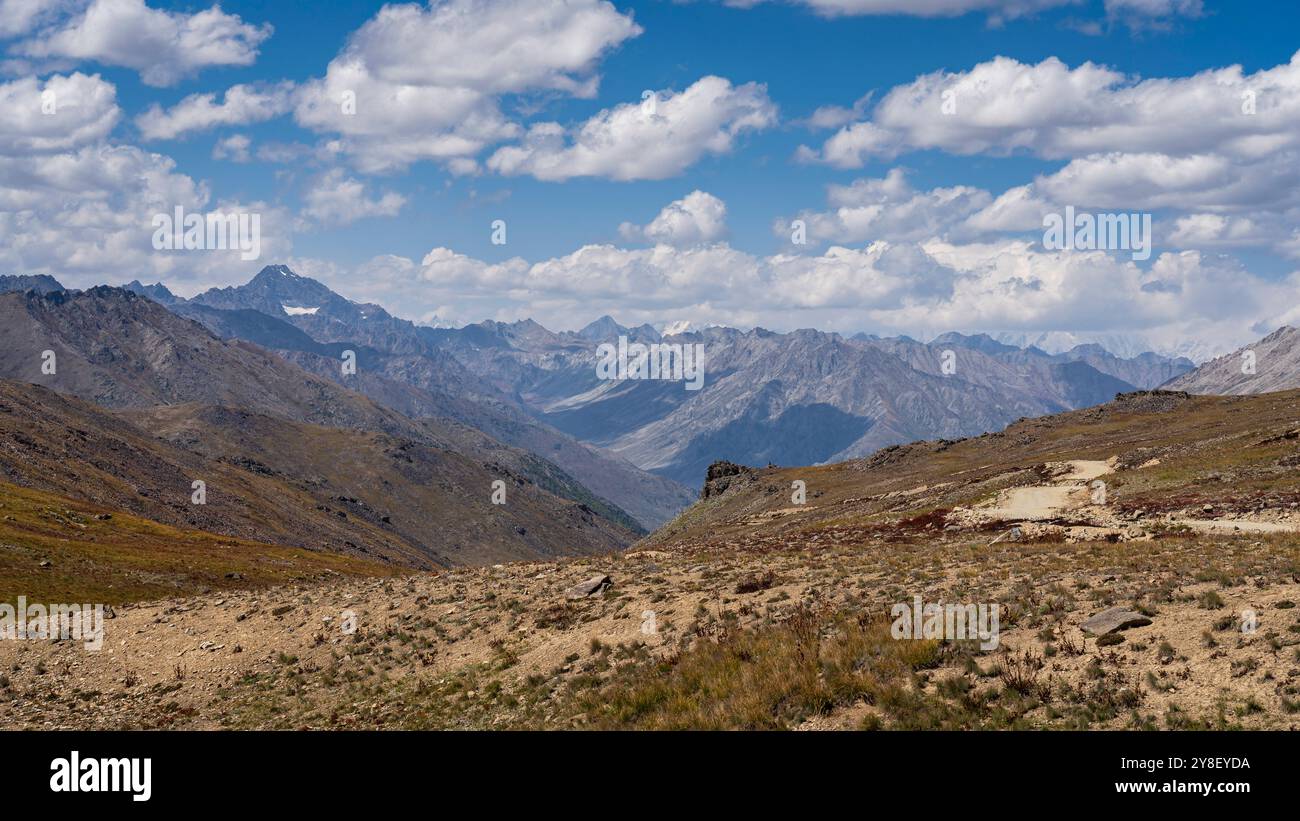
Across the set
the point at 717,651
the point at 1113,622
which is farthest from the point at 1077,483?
the point at 717,651

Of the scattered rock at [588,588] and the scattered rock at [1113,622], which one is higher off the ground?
the scattered rock at [1113,622]

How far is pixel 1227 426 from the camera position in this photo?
96438mm

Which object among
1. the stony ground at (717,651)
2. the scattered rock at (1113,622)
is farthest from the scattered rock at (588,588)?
the scattered rock at (1113,622)

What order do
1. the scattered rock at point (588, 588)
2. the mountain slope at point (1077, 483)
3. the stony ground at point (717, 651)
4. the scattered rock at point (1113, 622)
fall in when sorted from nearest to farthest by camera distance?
1. the stony ground at point (717, 651)
2. the scattered rock at point (1113, 622)
3. the scattered rock at point (588, 588)
4. the mountain slope at point (1077, 483)

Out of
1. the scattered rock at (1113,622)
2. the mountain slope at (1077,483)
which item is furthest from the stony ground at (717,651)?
the mountain slope at (1077,483)

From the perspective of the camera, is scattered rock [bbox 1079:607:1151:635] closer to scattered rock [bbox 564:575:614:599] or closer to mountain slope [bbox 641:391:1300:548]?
scattered rock [bbox 564:575:614:599]

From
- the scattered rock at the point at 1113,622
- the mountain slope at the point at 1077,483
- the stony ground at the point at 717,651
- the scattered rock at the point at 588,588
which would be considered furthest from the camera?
the mountain slope at the point at 1077,483

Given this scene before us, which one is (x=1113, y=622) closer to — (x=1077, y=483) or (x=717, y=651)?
(x=717, y=651)

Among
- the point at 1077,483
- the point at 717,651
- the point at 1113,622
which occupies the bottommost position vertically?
the point at 717,651

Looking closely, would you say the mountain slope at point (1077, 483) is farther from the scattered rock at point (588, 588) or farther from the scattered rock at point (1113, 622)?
the scattered rock at point (588, 588)

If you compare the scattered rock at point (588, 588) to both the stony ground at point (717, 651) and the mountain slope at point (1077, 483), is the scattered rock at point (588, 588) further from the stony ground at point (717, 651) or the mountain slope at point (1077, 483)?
the mountain slope at point (1077, 483)

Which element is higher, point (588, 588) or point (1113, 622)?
point (1113, 622)

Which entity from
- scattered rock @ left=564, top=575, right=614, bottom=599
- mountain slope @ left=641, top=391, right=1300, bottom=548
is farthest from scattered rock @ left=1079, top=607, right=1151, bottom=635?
mountain slope @ left=641, top=391, right=1300, bottom=548

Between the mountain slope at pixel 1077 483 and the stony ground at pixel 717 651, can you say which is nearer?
the stony ground at pixel 717 651
